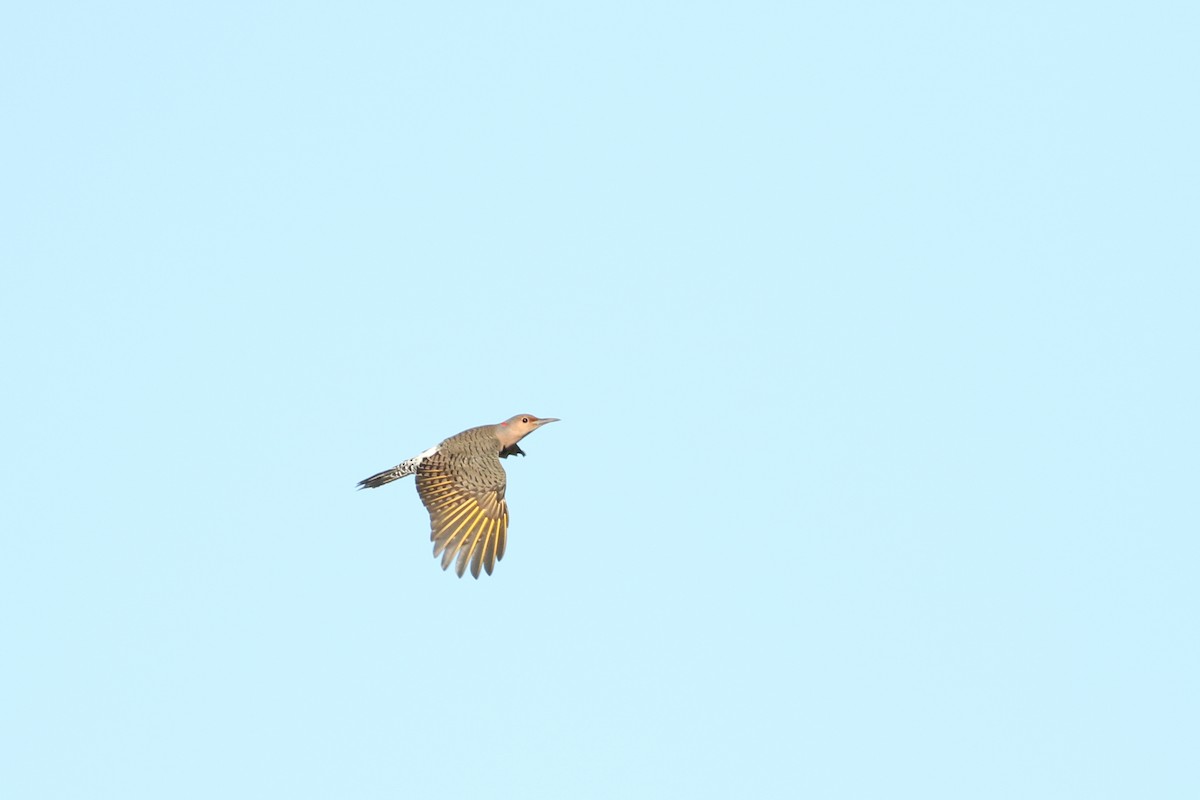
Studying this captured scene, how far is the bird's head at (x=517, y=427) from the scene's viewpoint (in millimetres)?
35938

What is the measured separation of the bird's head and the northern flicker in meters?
0.40

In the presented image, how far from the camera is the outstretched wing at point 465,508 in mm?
32531

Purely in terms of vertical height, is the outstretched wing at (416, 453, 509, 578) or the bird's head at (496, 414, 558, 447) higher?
the bird's head at (496, 414, 558, 447)

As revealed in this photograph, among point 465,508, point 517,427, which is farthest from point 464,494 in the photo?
point 517,427

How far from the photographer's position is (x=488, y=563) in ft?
107

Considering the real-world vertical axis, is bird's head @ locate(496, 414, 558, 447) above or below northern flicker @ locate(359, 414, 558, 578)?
above

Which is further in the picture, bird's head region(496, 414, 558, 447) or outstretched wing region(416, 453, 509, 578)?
bird's head region(496, 414, 558, 447)

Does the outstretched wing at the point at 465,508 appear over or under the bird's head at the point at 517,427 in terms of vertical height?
under

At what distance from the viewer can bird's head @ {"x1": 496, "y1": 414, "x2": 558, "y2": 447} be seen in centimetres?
3594

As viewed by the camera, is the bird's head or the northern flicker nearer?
the northern flicker

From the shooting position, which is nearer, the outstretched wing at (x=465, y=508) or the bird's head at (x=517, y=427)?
the outstretched wing at (x=465, y=508)

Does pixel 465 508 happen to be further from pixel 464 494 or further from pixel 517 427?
pixel 517 427

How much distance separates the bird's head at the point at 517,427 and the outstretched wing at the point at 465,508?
1705 millimetres

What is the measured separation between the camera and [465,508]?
33.1 metres
